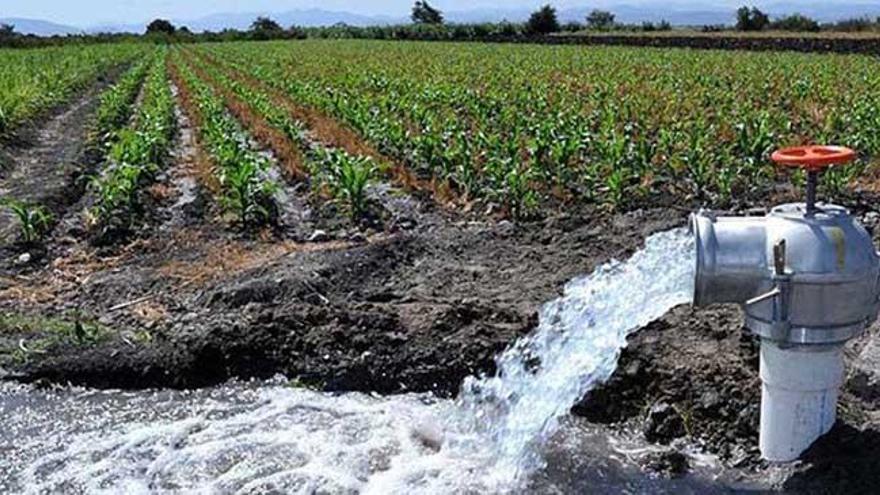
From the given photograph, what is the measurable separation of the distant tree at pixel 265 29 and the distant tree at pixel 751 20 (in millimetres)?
29665

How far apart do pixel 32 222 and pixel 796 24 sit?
45.7 metres

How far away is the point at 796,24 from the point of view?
158 ft

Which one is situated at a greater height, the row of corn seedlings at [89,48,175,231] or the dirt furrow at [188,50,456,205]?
the row of corn seedlings at [89,48,175,231]

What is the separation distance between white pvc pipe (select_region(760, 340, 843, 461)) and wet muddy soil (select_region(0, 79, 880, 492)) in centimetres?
11

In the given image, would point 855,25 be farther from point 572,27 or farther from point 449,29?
point 449,29

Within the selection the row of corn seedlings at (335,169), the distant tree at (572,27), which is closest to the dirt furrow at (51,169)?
the row of corn seedlings at (335,169)

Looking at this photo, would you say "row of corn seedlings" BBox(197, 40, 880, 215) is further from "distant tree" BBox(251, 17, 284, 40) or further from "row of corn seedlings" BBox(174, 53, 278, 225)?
"distant tree" BBox(251, 17, 284, 40)

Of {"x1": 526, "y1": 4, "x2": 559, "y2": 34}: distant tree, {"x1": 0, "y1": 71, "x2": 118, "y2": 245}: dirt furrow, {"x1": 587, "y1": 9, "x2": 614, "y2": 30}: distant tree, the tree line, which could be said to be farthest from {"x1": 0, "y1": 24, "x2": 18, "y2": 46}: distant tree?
{"x1": 0, "y1": 71, "x2": 118, "y2": 245}: dirt furrow

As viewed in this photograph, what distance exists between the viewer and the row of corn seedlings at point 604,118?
928cm

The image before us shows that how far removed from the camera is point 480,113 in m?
14.3

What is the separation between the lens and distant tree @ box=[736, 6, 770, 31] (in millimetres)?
50344

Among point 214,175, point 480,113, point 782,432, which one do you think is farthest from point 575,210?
point 480,113

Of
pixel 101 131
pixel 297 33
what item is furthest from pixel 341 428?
pixel 297 33

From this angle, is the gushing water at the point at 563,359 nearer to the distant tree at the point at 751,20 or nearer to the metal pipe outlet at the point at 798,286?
the metal pipe outlet at the point at 798,286
